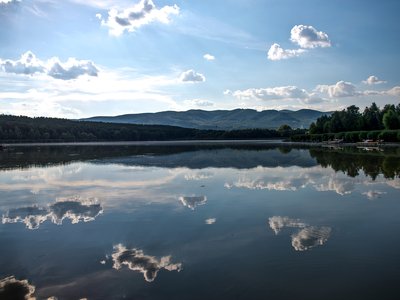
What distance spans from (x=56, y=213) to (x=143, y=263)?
8.17m

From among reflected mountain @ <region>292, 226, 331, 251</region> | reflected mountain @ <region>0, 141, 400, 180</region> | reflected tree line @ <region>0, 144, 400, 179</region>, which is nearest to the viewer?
reflected mountain @ <region>292, 226, 331, 251</region>

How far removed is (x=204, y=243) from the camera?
12188 millimetres

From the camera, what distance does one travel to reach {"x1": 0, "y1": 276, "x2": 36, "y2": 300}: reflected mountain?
865cm

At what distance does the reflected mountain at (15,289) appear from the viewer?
8.65m

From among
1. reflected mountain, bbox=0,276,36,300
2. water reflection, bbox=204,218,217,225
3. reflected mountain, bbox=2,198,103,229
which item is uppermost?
water reflection, bbox=204,218,217,225

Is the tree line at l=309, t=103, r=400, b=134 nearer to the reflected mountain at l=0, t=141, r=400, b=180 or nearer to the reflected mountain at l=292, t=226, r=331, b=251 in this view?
the reflected mountain at l=0, t=141, r=400, b=180

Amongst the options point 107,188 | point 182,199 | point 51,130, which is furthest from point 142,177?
point 51,130

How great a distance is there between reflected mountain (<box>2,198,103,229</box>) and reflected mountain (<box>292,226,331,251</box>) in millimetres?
7910

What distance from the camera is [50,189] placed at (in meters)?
25.1

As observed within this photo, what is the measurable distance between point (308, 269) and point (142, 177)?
869 inches

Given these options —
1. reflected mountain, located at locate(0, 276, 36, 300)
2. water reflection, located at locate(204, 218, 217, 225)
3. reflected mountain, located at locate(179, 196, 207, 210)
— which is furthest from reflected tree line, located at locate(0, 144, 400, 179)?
reflected mountain, located at locate(0, 276, 36, 300)

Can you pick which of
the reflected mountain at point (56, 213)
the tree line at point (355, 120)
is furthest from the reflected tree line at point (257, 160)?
the tree line at point (355, 120)

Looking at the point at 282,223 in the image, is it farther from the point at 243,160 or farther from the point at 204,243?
the point at 243,160

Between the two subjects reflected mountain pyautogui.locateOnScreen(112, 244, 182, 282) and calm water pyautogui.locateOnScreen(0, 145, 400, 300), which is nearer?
calm water pyautogui.locateOnScreen(0, 145, 400, 300)
